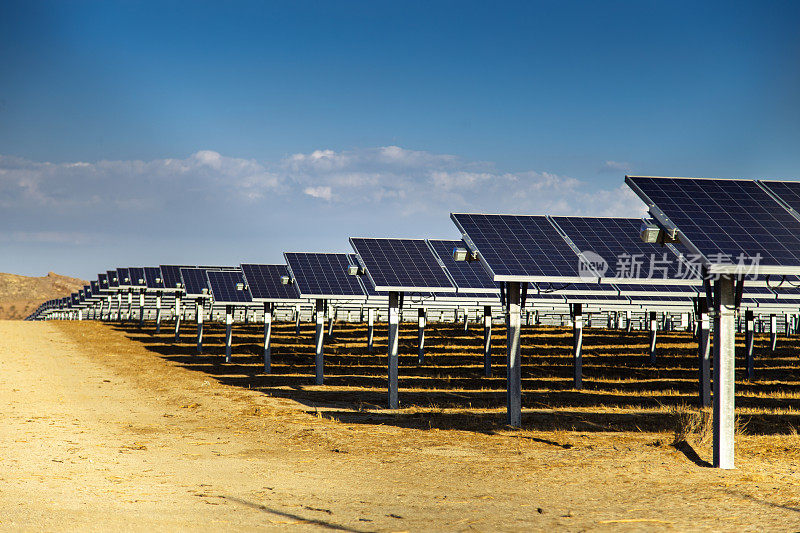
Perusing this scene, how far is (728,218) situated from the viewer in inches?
591

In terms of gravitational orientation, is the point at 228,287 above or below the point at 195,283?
below

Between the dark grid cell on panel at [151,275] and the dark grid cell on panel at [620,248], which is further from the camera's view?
the dark grid cell on panel at [151,275]

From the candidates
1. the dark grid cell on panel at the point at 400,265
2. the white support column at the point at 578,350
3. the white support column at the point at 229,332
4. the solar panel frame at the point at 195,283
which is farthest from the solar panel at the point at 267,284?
the white support column at the point at 578,350

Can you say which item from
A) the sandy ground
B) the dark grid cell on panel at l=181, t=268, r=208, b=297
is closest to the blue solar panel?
the sandy ground

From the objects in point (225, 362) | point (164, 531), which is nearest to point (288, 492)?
point (164, 531)

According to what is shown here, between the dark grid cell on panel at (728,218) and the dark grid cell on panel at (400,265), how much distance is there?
26.7 ft

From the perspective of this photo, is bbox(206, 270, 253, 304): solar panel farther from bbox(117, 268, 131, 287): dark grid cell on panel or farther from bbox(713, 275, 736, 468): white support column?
bbox(117, 268, 131, 287): dark grid cell on panel

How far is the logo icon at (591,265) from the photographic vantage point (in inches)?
744

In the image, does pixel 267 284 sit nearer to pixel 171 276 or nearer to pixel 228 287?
pixel 228 287

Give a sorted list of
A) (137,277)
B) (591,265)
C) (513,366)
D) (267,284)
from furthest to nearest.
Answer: (137,277)
(267,284)
(591,265)
(513,366)

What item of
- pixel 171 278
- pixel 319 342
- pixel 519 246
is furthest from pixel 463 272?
pixel 171 278

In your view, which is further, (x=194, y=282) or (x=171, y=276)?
(x=171, y=276)

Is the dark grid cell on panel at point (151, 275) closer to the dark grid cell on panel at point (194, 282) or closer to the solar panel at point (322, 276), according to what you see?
the dark grid cell on panel at point (194, 282)

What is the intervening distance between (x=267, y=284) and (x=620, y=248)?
65.1 feet
